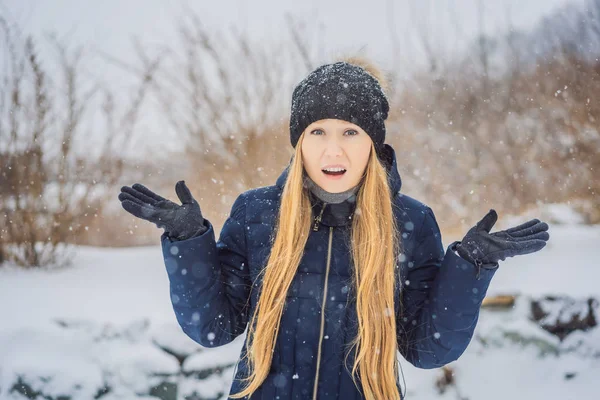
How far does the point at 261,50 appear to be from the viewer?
4.57 meters

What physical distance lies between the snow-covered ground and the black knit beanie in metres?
2.17

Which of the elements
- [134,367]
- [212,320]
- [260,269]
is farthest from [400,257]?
[134,367]

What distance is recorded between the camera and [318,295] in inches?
52.1

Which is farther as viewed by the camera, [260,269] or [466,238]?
[260,269]

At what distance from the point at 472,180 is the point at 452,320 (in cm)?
375

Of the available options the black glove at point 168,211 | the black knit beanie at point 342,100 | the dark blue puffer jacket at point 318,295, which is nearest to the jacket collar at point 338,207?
the dark blue puffer jacket at point 318,295

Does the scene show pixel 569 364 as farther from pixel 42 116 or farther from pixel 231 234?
pixel 42 116

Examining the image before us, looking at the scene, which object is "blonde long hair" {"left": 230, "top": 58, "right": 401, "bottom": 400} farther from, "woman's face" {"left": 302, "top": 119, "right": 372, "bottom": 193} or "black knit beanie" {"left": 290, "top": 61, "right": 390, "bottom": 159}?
"black knit beanie" {"left": 290, "top": 61, "right": 390, "bottom": 159}

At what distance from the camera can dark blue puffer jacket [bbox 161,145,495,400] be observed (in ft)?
4.15

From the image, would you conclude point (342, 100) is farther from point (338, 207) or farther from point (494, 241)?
point (494, 241)

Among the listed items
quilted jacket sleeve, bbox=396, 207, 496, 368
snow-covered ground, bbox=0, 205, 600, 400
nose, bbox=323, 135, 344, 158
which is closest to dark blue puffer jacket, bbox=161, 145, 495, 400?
quilted jacket sleeve, bbox=396, 207, 496, 368

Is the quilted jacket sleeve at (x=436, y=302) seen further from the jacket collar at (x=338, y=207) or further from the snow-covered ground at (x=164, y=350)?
the snow-covered ground at (x=164, y=350)

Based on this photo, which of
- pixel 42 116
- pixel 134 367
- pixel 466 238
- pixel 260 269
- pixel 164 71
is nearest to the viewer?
pixel 466 238

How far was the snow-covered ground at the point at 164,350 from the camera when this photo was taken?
3.05 meters
